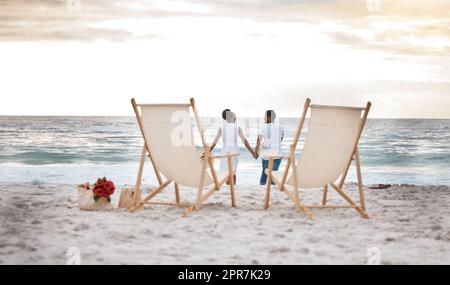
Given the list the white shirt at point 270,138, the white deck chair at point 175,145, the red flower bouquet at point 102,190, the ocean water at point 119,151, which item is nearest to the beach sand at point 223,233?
the red flower bouquet at point 102,190

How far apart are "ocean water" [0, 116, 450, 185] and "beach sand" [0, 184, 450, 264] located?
5.95 m

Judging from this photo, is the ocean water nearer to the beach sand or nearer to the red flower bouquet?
the red flower bouquet

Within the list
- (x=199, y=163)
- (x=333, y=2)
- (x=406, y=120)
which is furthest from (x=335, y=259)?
(x=406, y=120)

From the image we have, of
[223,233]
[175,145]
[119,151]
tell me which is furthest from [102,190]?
[119,151]

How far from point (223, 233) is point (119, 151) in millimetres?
12946

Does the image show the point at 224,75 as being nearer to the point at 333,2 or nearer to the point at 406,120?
the point at 333,2

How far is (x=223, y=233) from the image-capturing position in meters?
3.90

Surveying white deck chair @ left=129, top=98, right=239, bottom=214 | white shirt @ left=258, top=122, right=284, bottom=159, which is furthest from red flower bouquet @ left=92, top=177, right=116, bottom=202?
white shirt @ left=258, top=122, right=284, bottom=159

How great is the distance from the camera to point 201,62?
23000mm

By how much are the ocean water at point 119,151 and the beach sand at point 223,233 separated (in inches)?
234

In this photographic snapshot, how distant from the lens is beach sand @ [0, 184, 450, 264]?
3.28 metres

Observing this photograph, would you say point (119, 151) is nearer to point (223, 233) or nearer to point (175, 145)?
point (175, 145)

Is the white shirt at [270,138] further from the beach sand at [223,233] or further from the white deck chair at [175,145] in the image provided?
the white deck chair at [175,145]

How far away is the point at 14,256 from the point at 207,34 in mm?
19468
